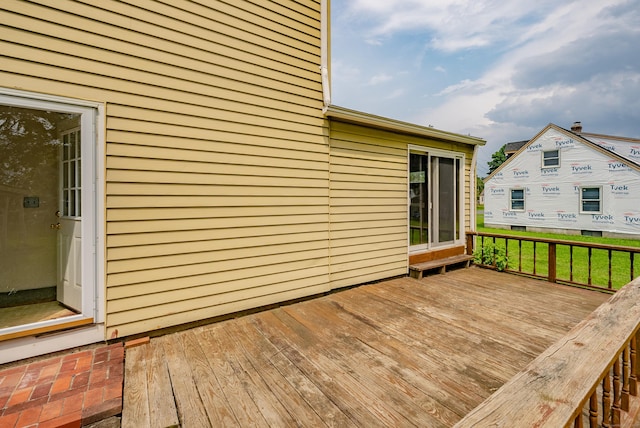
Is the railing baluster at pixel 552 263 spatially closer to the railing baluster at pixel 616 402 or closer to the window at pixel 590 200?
the railing baluster at pixel 616 402

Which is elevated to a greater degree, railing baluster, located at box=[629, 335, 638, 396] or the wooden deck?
railing baluster, located at box=[629, 335, 638, 396]

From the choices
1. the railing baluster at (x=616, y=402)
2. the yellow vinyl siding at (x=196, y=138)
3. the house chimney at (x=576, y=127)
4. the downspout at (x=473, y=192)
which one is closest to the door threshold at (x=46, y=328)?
the yellow vinyl siding at (x=196, y=138)

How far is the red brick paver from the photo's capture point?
169 centimetres

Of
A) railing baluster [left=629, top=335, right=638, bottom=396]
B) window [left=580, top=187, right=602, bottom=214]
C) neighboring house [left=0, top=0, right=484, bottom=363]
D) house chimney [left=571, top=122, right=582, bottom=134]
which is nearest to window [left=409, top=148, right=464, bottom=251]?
neighboring house [left=0, top=0, right=484, bottom=363]

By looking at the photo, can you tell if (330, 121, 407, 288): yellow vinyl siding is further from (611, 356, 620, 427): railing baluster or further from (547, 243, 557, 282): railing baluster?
(611, 356, 620, 427): railing baluster

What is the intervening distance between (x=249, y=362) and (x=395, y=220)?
3.39m

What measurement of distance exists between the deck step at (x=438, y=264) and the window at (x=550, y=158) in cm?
1155

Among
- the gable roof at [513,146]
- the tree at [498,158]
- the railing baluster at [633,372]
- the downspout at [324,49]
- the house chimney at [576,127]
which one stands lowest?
the railing baluster at [633,372]

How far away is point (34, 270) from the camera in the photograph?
11.6 feet

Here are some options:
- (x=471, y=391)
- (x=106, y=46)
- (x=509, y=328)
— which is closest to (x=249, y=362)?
(x=471, y=391)

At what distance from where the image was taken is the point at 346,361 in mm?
2334

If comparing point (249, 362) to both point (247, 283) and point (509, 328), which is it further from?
point (509, 328)

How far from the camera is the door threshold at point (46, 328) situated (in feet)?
7.27

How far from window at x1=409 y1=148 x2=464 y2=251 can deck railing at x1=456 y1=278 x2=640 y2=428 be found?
361 cm
